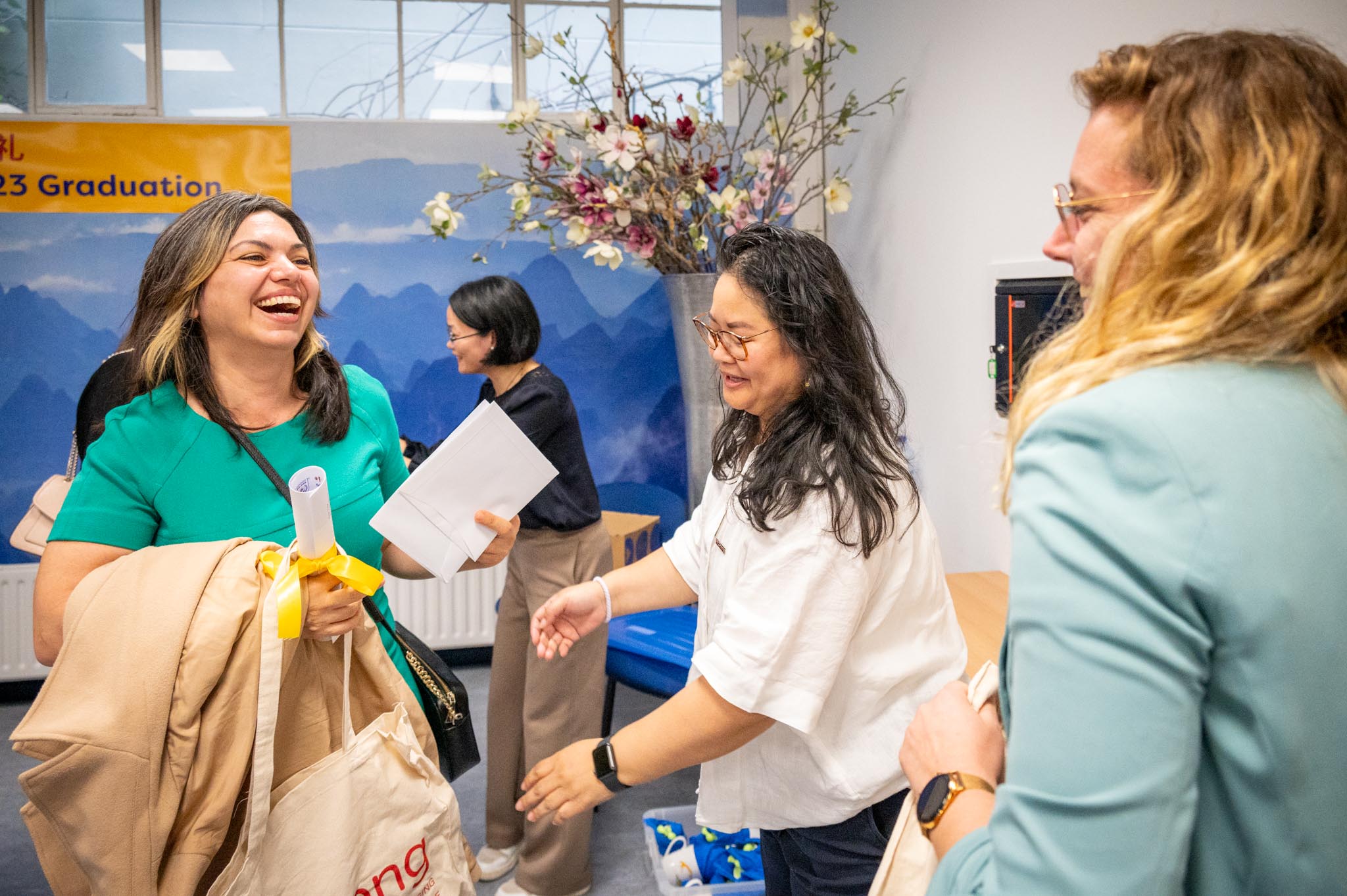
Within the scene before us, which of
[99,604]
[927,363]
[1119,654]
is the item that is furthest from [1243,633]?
[927,363]

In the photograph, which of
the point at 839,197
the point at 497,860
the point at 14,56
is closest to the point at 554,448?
the point at 497,860

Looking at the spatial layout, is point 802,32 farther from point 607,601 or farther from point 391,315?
point 607,601

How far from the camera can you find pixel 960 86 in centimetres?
291

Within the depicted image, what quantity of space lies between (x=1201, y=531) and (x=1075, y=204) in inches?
11.9

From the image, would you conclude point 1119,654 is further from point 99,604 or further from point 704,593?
point 99,604

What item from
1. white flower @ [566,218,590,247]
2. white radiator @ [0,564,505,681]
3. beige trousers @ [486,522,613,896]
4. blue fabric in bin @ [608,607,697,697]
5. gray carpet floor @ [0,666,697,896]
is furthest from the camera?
white radiator @ [0,564,505,681]

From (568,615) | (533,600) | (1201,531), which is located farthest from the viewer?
(533,600)

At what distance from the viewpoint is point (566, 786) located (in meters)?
1.31

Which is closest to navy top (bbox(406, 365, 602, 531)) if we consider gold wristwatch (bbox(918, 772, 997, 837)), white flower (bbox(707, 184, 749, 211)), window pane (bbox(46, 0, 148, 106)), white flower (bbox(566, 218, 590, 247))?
white flower (bbox(566, 218, 590, 247))

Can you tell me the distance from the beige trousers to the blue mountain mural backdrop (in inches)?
62.4

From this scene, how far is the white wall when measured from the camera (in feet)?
7.62

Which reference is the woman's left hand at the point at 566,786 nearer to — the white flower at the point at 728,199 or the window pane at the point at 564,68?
the white flower at the point at 728,199

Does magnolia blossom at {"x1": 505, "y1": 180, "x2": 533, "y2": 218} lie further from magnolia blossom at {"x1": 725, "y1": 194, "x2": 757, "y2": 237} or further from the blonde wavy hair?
the blonde wavy hair

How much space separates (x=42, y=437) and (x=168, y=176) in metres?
1.24
